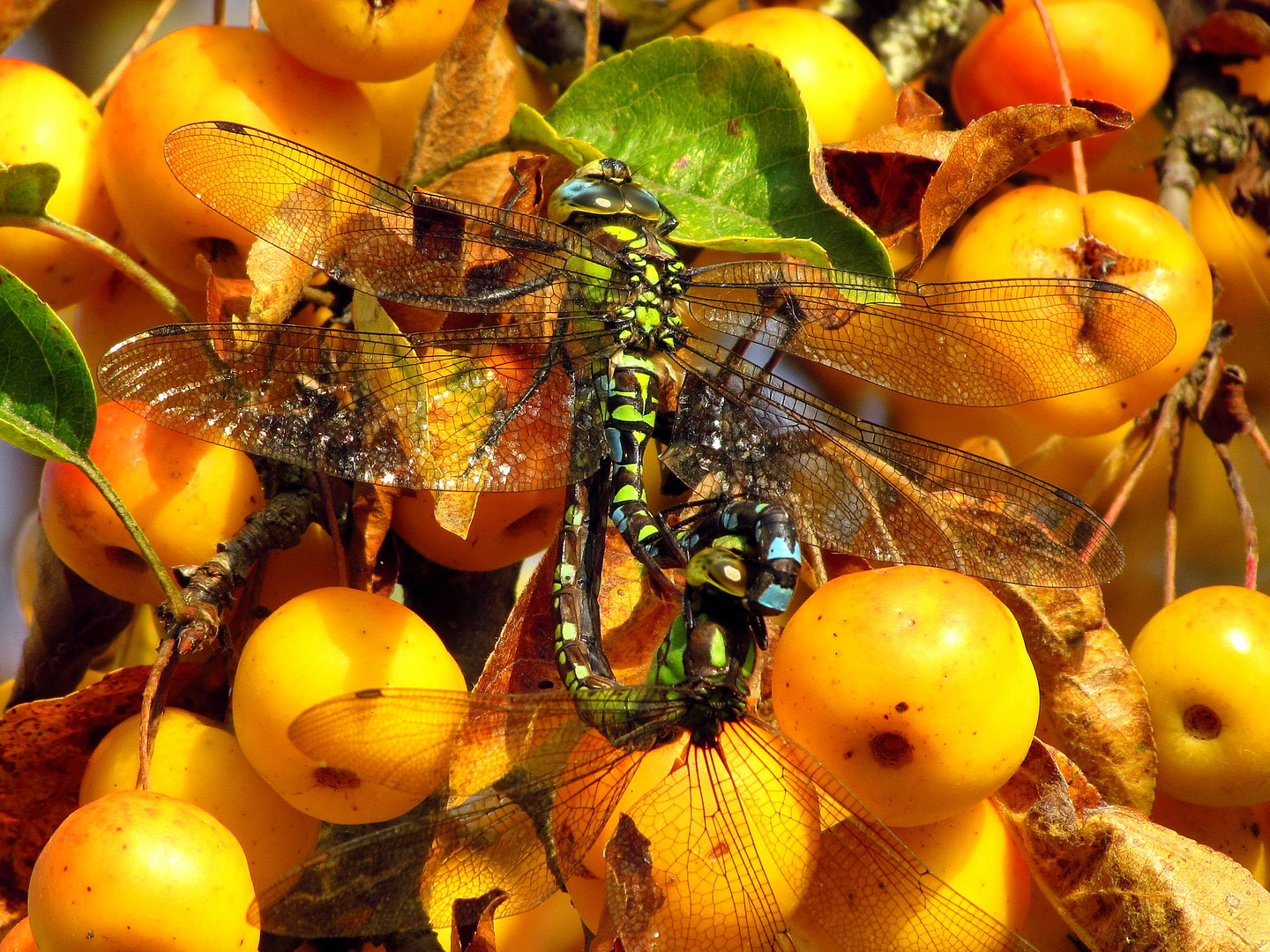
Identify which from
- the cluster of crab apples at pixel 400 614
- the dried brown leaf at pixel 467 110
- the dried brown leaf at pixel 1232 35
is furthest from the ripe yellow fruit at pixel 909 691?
the dried brown leaf at pixel 1232 35

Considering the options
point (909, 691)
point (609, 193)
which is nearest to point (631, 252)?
point (609, 193)

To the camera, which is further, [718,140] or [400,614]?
[718,140]

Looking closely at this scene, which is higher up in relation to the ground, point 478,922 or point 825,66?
point 825,66

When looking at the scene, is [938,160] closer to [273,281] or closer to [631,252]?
[631,252]

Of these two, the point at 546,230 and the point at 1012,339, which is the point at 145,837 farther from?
the point at 1012,339

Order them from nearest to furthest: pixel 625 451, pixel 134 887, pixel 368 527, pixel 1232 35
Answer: pixel 134 887, pixel 368 527, pixel 625 451, pixel 1232 35

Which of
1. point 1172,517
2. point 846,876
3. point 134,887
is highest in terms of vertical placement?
point 134,887

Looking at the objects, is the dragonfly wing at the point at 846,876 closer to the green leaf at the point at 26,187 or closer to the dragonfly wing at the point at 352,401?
the dragonfly wing at the point at 352,401
